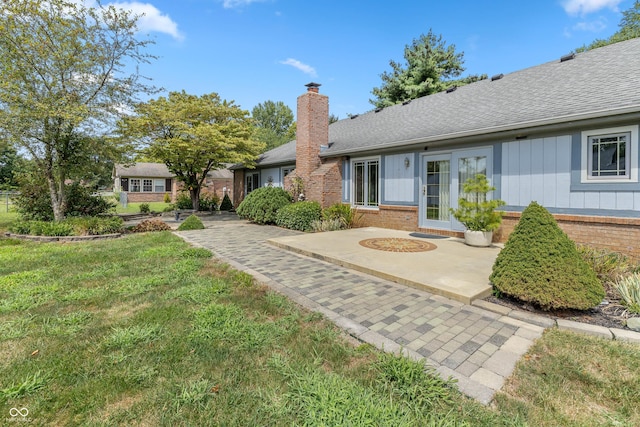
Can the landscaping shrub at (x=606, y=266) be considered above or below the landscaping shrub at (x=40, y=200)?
below

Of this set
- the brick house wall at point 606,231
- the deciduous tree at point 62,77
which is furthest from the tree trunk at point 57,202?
the brick house wall at point 606,231

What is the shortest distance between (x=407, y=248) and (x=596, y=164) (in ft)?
13.1

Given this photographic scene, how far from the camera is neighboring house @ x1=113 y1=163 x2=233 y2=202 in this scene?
30219mm

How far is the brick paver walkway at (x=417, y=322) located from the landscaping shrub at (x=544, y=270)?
1.33 feet

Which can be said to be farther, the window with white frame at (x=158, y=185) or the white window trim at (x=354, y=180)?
the window with white frame at (x=158, y=185)

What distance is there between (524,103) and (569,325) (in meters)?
6.16

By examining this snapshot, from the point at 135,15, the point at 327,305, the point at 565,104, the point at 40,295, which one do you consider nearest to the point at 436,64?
the point at 565,104

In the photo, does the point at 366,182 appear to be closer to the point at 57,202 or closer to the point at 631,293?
the point at 631,293

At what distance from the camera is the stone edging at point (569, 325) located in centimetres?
279

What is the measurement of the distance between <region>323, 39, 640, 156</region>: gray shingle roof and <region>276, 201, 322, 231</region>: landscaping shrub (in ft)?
7.45

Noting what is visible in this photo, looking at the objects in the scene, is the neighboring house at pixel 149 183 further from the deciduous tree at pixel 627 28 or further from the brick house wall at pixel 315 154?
the deciduous tree at pixel 627 28

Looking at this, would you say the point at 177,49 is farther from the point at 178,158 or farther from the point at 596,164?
the point at 596,164

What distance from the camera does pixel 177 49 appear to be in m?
9.74

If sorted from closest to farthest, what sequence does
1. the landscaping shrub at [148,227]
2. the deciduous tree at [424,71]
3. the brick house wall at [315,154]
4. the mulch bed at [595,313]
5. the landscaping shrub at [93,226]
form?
the mulch bed at [595,313] < the landscaping shrub at [93,226] < the landscaping shrub at [148,227] < the brick house wall at [315,154] < the deciduous tree at [424,71]
